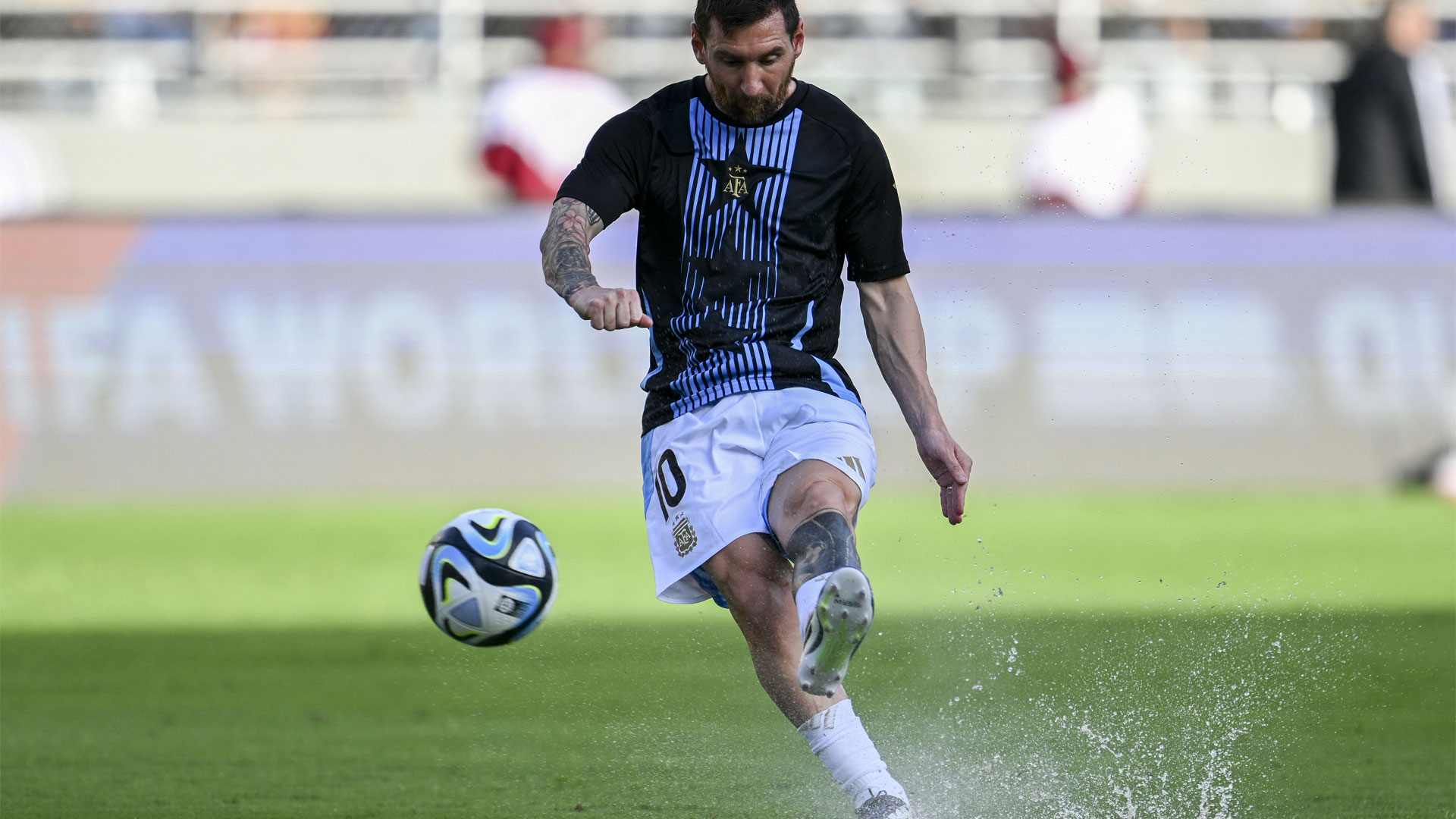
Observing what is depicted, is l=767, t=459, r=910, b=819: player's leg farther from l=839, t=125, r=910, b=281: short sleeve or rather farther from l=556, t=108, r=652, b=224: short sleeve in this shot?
l=556, t=108, r=652, b=224: short sleeve

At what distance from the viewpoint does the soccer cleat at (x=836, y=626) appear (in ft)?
13.2

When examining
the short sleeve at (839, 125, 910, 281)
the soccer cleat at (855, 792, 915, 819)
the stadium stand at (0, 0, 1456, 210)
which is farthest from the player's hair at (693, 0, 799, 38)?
the stadium stand at (0, 0, 1456, 210)

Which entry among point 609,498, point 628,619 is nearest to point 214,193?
A: point 609,498

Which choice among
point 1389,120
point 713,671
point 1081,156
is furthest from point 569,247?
point 1081,156

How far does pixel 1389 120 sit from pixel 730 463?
9.52 meters

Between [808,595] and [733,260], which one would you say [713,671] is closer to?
[733,260]

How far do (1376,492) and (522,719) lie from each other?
7.44 m

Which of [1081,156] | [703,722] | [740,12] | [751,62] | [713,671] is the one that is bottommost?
[713,671]

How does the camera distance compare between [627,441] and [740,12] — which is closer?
[740,12]

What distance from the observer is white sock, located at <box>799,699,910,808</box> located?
14.8 ft

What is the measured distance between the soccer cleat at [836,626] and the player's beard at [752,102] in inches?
51.8

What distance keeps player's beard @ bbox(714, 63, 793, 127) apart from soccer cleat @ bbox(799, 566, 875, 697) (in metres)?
1.31

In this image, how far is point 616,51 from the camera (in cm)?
1900

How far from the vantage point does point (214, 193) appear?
744 inches
